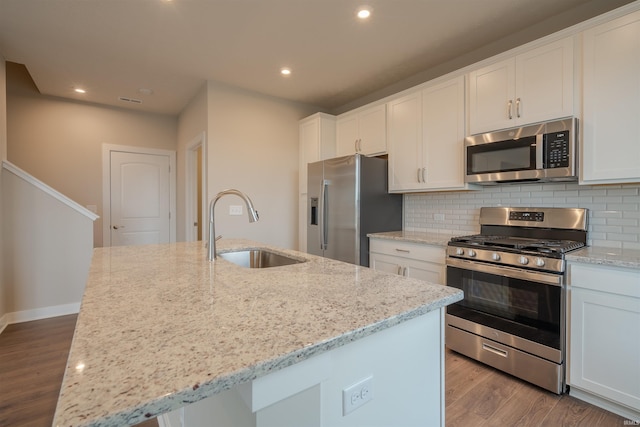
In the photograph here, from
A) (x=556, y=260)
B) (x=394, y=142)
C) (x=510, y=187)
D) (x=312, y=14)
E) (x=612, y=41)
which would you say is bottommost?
(x=556, y=260)

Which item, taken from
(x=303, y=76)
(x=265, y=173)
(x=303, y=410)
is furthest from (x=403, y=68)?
(x=303, y=410)

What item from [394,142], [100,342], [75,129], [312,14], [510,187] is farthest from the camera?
[75,129]

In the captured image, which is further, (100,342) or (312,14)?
(312,14)

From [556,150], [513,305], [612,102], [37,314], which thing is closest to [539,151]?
[556,150]

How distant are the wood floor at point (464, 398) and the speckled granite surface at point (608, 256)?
856mm

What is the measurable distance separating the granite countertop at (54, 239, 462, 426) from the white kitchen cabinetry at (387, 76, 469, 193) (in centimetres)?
177

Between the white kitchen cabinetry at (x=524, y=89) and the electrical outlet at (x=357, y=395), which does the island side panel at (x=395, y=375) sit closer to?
the electrical outlet at (x=357, y=395)

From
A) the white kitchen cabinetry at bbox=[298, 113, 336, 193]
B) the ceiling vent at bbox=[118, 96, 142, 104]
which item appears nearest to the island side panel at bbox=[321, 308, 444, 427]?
the white kitchen cabinetry at bbox=[298, 113, 336, 193]

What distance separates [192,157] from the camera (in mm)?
4293

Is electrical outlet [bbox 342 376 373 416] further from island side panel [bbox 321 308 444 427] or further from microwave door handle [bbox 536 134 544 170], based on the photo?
Answer: microwave door handle [bbox 536 134 544 170]

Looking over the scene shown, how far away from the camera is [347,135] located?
3.67m

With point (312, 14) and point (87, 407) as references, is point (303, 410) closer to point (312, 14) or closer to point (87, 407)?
point (87, 407)

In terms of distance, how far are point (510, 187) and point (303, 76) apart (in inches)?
91.0

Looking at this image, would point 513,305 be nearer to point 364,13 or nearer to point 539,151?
point 539,151
